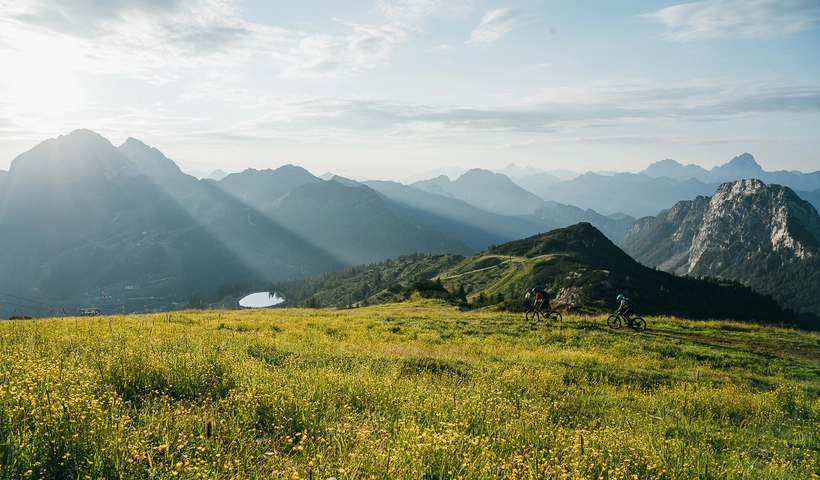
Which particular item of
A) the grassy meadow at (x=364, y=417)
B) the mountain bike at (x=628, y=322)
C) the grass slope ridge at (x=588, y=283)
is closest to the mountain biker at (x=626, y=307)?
the mountain bike at (x=628, y=322)

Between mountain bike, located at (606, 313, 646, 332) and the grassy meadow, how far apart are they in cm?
1190

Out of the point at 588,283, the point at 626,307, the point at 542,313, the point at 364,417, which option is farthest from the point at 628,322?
the point at 588,283

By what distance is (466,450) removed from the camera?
6.63 metres

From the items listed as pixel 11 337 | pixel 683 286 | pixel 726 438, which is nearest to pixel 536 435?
pixel 726 438

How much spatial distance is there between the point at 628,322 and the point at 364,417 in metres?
27.9

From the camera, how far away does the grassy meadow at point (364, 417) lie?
571 cm

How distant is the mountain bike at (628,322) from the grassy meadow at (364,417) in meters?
11.9

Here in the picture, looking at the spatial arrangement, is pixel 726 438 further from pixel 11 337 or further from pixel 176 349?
pixel 11 337

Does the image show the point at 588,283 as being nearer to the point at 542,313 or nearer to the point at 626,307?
the point at 542,313

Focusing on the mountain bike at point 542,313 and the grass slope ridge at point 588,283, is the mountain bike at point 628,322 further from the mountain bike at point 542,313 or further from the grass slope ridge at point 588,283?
the grass slope ridge at point 588,283

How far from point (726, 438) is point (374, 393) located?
7950 millimetres

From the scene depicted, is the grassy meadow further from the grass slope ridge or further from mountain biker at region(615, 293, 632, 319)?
the grass slope ridge

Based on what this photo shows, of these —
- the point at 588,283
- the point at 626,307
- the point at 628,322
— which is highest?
the point at 626,307

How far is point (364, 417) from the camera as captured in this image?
26.8ft
